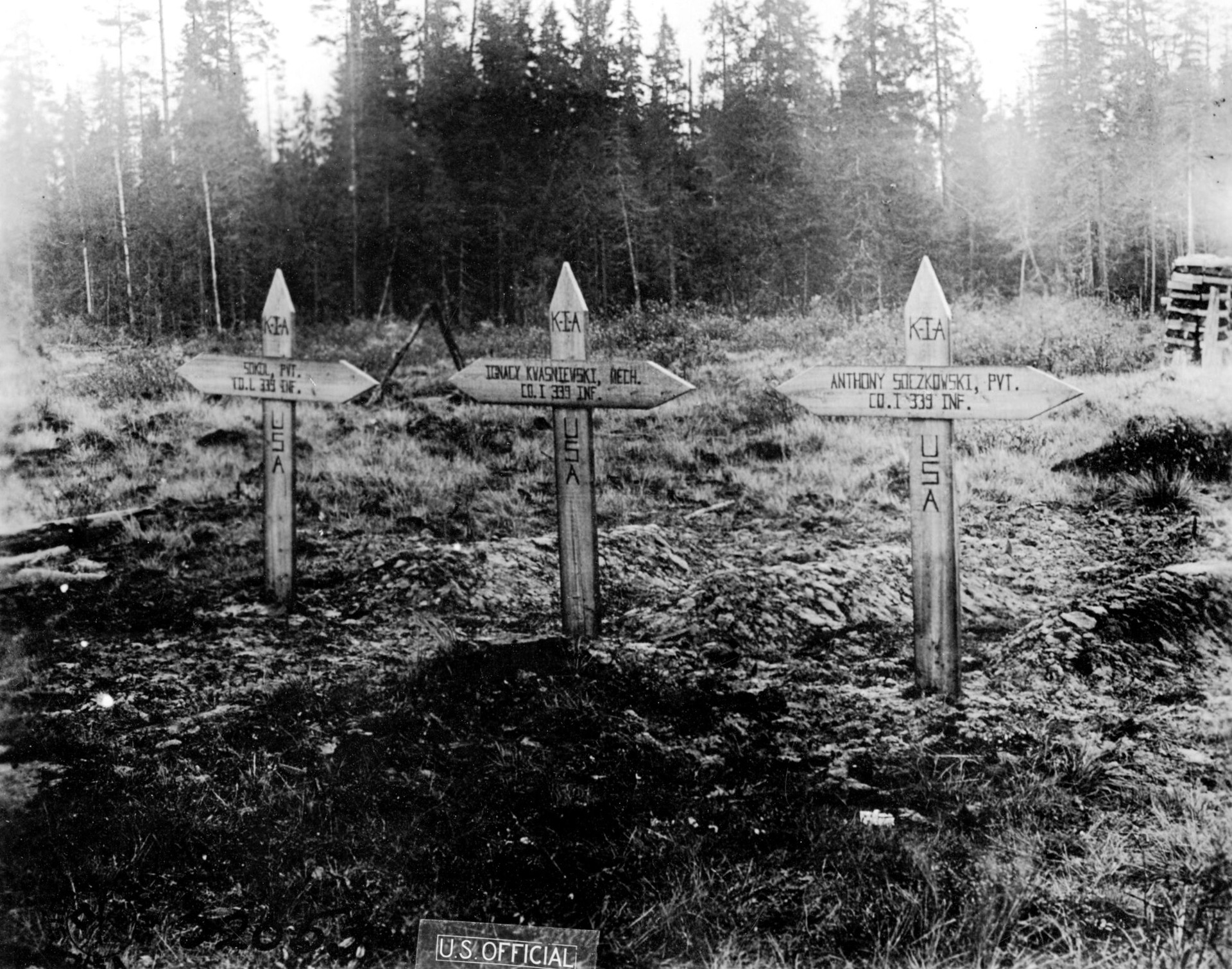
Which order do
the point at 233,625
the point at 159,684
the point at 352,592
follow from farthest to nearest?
the point at 352,592
the point at 233,625
the point at 159,684

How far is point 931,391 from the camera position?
177 inches

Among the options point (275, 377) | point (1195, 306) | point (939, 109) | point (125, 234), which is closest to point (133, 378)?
point (125, 234)

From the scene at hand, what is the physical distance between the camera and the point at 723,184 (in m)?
8.01

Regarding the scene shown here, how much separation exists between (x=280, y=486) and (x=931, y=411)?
431 centimetres

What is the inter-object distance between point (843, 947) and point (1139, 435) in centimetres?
423

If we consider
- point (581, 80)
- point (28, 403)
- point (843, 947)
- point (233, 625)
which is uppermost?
point (581, 80)

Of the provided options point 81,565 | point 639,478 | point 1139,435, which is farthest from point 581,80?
point 81,565

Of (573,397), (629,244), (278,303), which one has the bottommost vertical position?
(573,397)

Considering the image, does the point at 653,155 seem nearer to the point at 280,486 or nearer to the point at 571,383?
the point at 571,383

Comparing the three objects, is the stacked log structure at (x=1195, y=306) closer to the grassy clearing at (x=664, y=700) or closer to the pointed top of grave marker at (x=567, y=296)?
the grassy clearing at (x=664, y=700)

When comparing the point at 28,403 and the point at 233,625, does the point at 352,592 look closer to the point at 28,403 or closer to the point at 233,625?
the point at 233,625

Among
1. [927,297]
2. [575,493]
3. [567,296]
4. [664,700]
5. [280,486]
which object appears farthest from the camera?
[280,486]

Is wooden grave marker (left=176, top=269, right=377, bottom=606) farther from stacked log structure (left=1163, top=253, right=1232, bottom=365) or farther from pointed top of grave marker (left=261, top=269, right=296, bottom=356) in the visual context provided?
stacked log structure (left=1163, top=253, right=1232, bottom=365)

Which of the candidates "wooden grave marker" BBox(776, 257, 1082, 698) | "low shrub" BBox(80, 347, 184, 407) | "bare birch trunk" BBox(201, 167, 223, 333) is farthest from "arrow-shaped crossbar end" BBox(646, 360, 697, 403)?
"bare birch trunk" BBox(201, 167, 223, 333)
